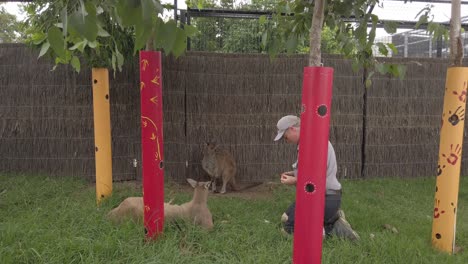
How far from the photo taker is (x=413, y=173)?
6539 millimetres

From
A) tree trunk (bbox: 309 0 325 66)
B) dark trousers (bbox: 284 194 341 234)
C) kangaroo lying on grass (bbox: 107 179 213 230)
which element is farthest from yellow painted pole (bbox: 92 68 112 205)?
tree trunk (bbox: 309 0 325 66)

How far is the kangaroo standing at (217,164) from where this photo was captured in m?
5.62

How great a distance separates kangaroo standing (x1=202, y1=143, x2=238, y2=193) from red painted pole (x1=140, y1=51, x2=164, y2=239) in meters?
2.36

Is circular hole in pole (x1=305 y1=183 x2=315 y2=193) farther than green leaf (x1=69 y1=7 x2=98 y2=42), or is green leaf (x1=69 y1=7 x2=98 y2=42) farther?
circular hole in pole (x1=305 y1=183 x2=315 y2=193)

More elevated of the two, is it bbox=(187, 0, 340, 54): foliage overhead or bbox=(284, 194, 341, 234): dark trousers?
bbox=(187, 0, 340, 54): foliage overhead

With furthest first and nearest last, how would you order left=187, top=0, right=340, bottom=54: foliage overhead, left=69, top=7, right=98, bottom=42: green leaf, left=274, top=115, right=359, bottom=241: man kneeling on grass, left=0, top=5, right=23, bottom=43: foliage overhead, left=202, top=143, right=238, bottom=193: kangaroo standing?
left=0, top=5, right=23, bottom=43: foliage overhead → left=187, top=0, right=340, bottom=54: foliage overhead → left=202, top=143, right=238, bottom=193: kangaroo standing → left=274, top=115, right=359, bottom=241: man kneeling on grass → left=69, top=7, right=98, bottom=42: green leaf

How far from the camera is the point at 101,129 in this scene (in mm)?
4473

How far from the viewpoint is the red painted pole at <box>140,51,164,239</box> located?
3.11 metres

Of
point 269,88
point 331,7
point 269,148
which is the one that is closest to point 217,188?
point 269,148

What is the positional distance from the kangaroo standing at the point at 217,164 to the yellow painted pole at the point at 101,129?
1512 millimetres

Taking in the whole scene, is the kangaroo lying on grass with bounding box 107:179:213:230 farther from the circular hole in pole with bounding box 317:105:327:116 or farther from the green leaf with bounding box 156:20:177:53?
the green leaf with bounding box 156:20:177:53

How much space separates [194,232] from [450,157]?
2250 mm

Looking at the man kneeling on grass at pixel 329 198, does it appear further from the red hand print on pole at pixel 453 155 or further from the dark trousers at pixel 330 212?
the red hand print on pole at pixel 453 155

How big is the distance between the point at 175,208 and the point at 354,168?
11.6 ft
